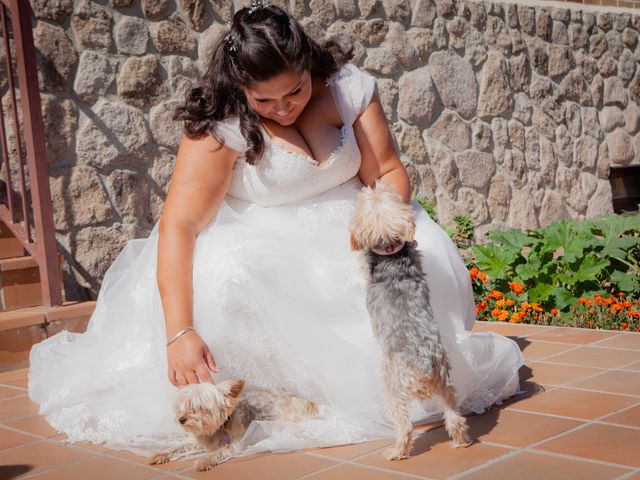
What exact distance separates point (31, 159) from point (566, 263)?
345 cm

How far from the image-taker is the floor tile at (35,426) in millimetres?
3166

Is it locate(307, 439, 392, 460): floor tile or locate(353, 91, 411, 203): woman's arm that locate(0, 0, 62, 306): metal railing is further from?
locate(307, 439, 392, 460): floor tile

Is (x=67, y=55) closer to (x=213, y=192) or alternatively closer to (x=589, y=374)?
(x=213, y=192)

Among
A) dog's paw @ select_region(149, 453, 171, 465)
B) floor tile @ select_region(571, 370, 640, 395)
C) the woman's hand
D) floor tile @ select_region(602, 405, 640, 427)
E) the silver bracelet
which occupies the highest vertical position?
the silver bracelet

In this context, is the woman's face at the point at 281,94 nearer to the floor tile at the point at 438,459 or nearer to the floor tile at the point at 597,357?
the floor tile at the point at 438,459

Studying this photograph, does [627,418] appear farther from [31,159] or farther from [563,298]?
[31,159]

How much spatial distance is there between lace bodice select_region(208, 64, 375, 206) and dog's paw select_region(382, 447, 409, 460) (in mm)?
1177

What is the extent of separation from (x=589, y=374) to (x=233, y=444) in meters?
1.78

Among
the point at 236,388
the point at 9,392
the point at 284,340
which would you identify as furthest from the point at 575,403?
the point at 9,392

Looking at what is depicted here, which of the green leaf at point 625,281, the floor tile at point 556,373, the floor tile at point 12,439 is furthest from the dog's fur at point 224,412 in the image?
the green leaf at point 625,281

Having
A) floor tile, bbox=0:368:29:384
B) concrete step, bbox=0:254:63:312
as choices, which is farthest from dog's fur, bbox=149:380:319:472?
concrete step, bbox=0:254:63:312

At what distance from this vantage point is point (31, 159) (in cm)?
443

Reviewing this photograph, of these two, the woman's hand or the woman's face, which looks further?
the woman's face

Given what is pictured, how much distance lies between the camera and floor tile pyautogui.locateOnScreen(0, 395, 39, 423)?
3418mm
